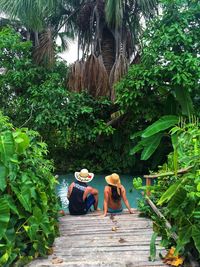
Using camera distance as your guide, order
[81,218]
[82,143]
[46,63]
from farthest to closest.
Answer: [82,143] < [46,63] < [81,218]

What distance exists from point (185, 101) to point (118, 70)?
3.80 metres

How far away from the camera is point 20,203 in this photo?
274 centimetres

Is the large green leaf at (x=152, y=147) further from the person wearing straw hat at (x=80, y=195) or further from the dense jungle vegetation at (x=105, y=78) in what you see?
the person wearing straw hat at (x=80, y=195)

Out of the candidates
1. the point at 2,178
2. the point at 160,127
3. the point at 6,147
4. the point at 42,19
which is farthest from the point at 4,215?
the point at 42,19

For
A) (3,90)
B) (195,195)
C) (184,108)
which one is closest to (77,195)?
(195,195)

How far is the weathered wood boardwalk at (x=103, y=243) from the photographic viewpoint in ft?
9.41

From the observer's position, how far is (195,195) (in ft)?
8.56

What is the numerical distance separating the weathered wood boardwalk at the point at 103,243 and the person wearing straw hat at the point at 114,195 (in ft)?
1.15

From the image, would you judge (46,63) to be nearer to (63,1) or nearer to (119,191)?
(63,1)

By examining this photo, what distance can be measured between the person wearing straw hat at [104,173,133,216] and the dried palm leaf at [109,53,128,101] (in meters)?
6.40

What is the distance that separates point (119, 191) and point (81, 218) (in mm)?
719

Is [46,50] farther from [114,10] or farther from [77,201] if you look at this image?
[77,201]

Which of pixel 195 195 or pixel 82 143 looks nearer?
pixel 195 195

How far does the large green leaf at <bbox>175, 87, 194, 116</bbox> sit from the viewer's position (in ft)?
25.9
